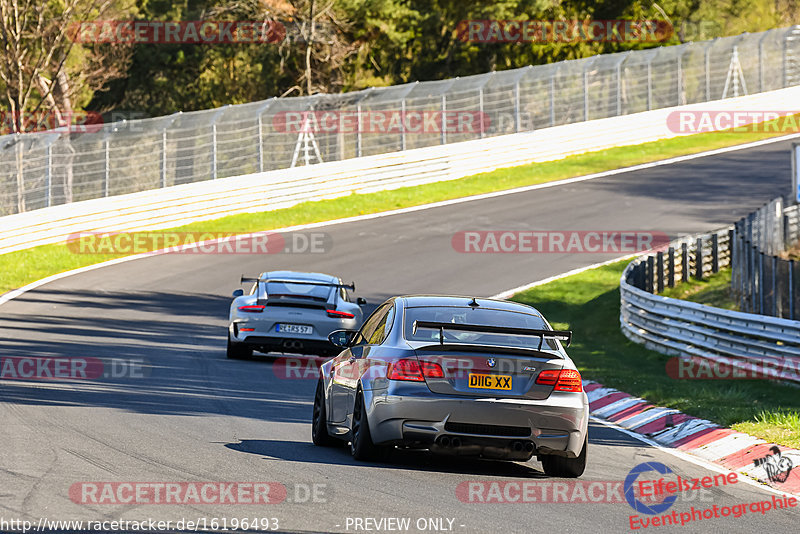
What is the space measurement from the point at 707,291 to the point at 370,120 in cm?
1585

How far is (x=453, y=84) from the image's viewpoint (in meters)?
40.4

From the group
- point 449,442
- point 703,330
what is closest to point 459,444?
point 449,442

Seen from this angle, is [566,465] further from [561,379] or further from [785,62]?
[785,62]

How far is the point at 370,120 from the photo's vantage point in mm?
38000

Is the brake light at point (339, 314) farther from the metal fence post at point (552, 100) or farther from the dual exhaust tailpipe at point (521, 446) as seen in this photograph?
the metal fence post at point (552, 100)

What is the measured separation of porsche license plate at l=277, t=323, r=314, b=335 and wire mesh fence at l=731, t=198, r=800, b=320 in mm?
6830

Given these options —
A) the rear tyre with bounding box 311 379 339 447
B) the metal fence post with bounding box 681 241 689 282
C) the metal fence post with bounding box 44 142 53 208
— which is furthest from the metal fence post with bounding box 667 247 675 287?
the metal fence post with bounding box 44 142 53 208

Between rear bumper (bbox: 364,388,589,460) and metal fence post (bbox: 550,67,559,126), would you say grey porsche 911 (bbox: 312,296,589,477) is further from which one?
metal fence post (bbox: 550,67,559,126)

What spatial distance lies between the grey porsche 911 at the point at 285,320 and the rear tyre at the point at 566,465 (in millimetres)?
7847

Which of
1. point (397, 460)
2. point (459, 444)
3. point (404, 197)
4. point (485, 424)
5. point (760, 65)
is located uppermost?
point (760, 65)

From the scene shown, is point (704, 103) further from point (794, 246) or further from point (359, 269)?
point (359, 269)

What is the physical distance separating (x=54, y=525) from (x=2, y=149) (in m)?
24.3

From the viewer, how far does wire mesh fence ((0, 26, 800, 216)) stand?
3117 centimetres

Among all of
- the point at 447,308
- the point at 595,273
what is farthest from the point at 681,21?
the point at 447,308
